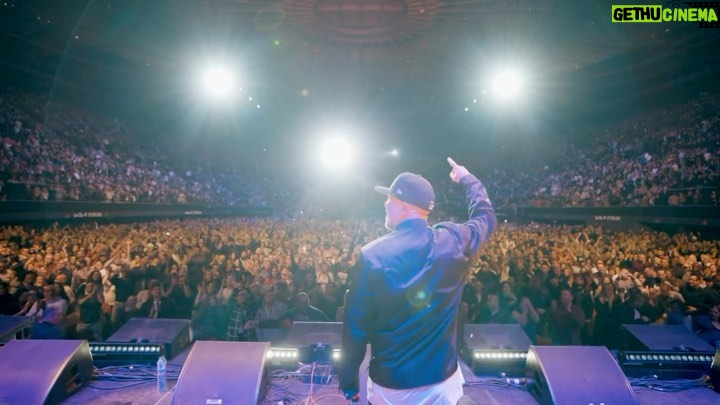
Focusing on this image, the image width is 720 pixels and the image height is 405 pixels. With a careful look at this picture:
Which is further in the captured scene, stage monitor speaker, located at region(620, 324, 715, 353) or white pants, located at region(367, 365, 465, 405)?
stage monitor speaker, located at region(620, 324, 715, 353)

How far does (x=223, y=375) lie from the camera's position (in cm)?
359

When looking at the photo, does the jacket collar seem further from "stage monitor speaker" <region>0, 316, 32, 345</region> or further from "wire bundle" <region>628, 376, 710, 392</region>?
"stage monitor speaker" <region>0, 316, 32, 345</region>

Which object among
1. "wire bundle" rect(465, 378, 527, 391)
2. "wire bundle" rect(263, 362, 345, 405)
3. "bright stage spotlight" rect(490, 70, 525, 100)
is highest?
"bright stage spotlight" rect(490, 70, 525, 100)

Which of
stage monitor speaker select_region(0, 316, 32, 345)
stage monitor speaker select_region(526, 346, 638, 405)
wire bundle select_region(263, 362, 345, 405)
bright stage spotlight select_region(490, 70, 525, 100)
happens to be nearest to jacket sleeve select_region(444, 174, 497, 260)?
stage monitor speaker select_region(526, 346, 638, 405)

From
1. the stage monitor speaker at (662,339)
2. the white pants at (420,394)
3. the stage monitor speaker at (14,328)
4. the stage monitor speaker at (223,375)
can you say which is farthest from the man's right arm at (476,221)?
the stage monitor speaker at (14,328)

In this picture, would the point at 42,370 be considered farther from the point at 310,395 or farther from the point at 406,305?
the point at 406,305

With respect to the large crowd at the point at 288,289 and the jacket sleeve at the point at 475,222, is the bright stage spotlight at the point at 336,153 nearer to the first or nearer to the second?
the large crowd at the point at 288,289

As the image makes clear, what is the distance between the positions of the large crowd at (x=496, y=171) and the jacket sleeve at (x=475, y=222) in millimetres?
13165

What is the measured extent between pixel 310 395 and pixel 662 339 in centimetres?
380

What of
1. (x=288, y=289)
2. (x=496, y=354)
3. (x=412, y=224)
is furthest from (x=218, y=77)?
(x=412, y=224)

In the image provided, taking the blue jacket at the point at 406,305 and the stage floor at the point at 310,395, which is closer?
the blue jacket at the point at 406,305

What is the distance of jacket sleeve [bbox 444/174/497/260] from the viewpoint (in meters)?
2.33

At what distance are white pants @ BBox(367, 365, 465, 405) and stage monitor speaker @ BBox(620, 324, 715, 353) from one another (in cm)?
336

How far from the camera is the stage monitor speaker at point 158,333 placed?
15.3 feet
